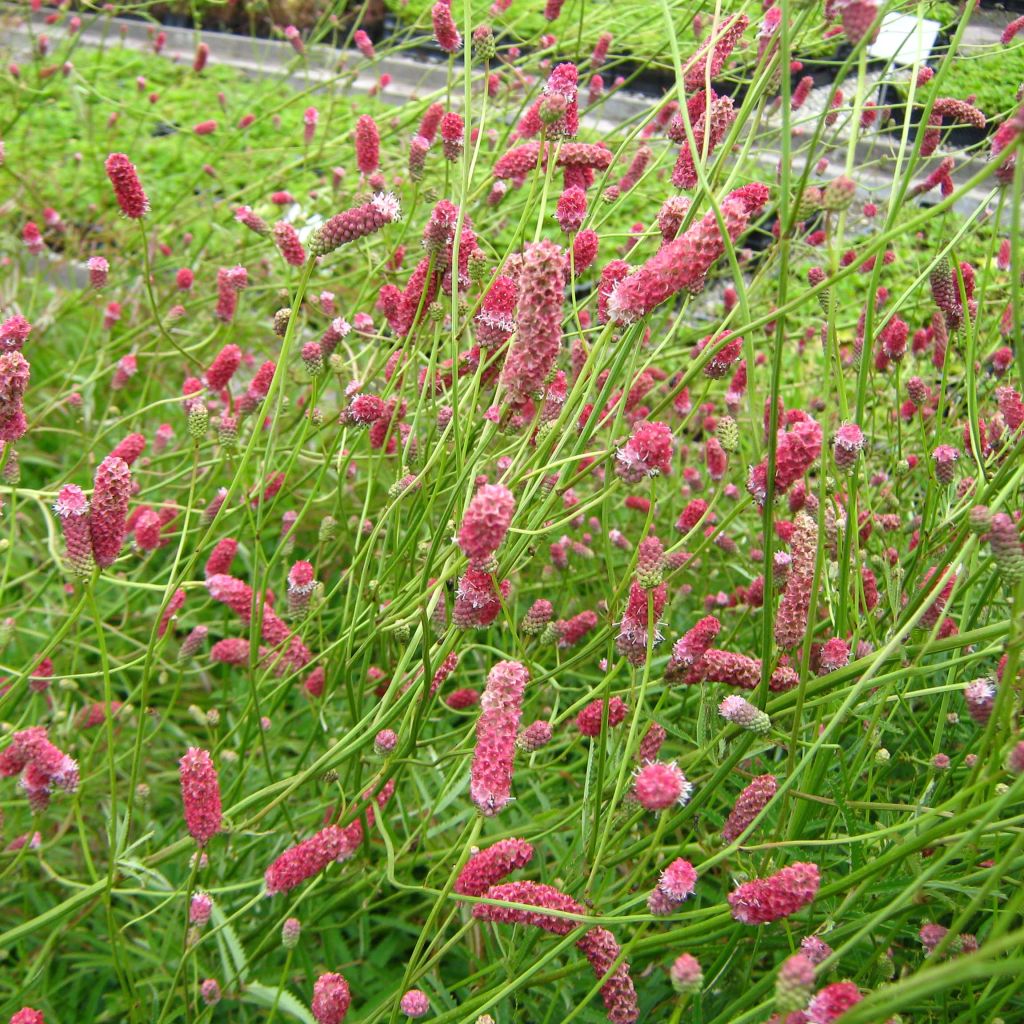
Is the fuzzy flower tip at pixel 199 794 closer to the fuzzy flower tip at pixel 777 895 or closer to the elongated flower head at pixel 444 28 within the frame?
the fuzzy flower tip at pixel 777 895

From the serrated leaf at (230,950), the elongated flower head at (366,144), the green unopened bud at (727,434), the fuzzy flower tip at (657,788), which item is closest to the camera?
the fuzzy flower tip at (657,788)

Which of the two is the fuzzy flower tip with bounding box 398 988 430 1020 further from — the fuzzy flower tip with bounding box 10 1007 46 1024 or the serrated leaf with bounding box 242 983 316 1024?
the fuzzy flower tip with bounding box 10 1007 46 1024

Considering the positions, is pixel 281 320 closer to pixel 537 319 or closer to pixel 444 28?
pixel 444 28

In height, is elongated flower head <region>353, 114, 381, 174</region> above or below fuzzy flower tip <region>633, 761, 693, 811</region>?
above

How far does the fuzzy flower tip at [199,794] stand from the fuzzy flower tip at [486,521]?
388mm

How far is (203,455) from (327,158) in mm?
1217

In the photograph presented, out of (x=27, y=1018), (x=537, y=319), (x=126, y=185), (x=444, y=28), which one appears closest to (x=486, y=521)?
(x=537, y=319)

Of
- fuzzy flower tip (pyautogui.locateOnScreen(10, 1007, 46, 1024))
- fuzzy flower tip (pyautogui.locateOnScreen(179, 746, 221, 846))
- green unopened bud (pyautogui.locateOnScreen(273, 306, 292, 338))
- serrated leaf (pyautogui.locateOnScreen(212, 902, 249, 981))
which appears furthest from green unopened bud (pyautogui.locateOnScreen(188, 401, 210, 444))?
fuzzy flower tip (pyautogui.locateOnScreen(10, 1007, 46, 1024))

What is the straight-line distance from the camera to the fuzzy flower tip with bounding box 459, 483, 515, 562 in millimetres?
820

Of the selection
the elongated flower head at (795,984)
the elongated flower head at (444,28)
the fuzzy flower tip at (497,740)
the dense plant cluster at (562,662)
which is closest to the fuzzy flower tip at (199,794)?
the dense plant cluster at (562,662)

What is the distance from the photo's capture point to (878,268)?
1.03m

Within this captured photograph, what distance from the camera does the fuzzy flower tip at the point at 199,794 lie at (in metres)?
1.01

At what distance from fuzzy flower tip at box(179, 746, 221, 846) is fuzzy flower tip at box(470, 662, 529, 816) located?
30 cm

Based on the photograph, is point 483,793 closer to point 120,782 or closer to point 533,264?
point 533,264
